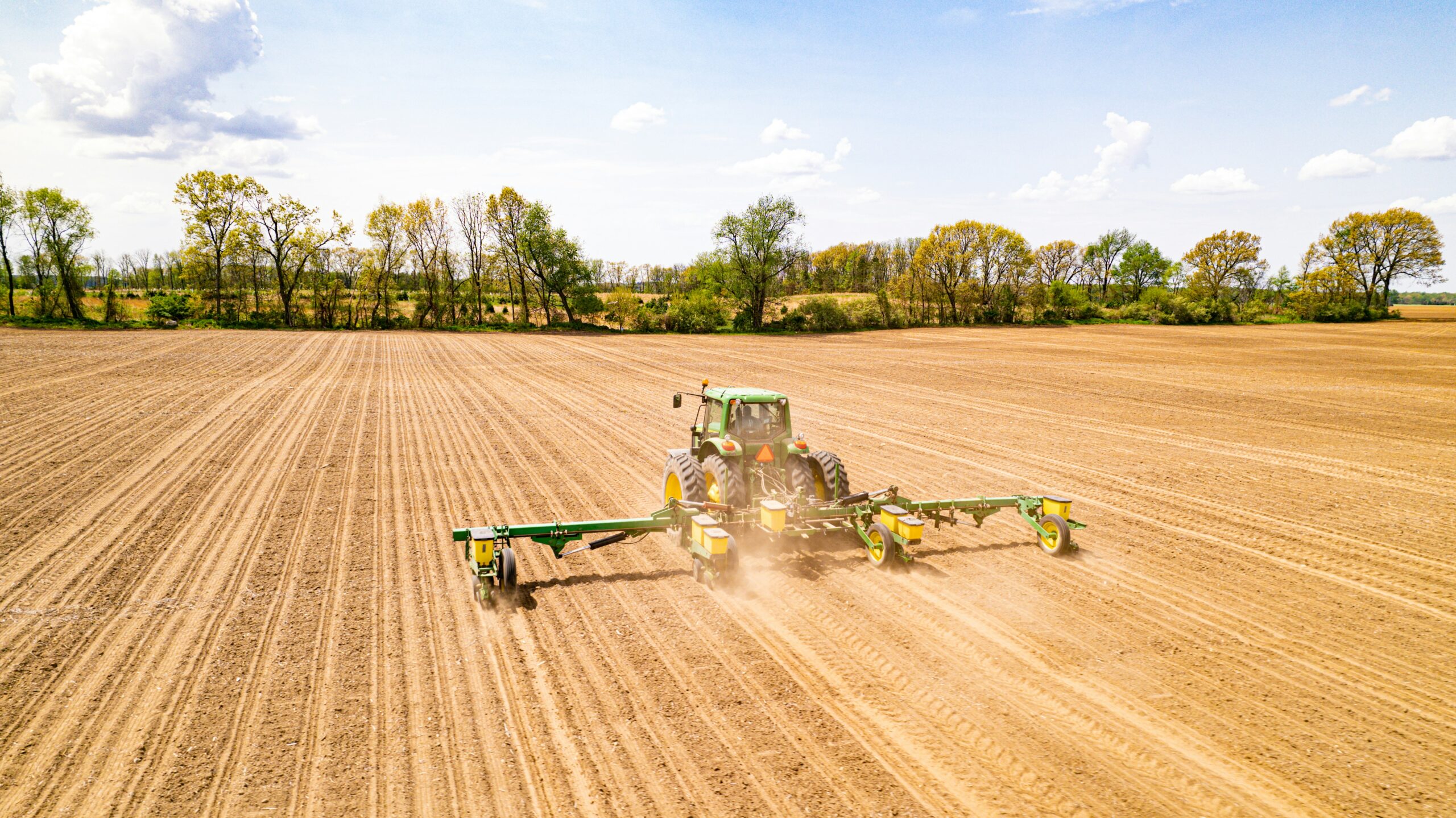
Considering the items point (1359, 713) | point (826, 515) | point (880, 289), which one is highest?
point (880, 289)

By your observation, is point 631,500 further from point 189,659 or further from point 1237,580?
point 1237,580

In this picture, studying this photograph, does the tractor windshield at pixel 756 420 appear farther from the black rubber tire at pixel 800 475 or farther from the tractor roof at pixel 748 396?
the black rubber tire at pixel 800 475

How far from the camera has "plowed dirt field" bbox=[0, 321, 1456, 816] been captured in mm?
4516

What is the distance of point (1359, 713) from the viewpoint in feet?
17.6

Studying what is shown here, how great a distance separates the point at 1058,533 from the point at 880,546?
2376 mm

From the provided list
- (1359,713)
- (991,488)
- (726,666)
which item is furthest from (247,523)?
(1359,713)

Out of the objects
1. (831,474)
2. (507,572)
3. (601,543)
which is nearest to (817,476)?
(831,474)

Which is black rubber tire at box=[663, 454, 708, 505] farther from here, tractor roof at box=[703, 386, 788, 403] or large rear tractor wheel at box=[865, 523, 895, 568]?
large rear tractor wheel at box=[865, 523, 895, 568]

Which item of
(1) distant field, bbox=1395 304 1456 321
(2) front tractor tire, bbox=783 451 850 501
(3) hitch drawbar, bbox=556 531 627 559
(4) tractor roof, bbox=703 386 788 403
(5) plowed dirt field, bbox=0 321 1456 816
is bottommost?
(5) plowed dirt field, bbox=0 321 1456 816

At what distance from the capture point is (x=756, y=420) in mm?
9164

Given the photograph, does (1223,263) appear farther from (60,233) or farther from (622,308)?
(60,233)

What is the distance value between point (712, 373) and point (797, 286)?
4396cm

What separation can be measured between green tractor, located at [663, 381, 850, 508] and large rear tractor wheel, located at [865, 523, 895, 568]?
768 millimetres

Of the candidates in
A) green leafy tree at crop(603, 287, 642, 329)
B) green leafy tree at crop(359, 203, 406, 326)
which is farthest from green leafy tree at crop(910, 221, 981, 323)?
green leafy tree at crop(359, 203, 406, 326)
